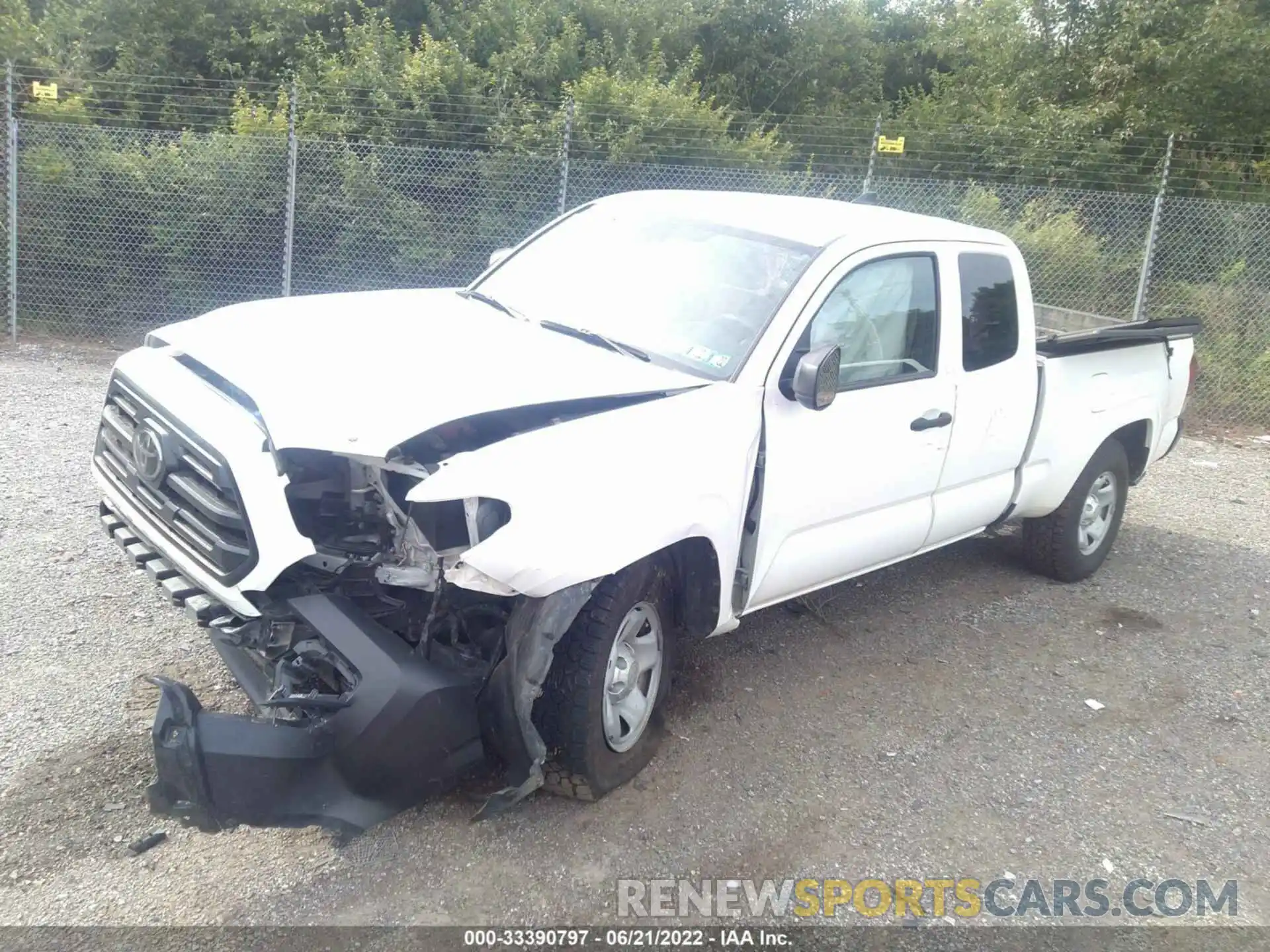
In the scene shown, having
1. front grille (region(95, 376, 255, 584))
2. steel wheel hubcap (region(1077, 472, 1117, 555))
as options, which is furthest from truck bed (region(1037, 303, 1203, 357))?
front grille (region(95, 376, 255, 584))

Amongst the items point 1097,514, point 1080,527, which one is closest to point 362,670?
point 1080,527

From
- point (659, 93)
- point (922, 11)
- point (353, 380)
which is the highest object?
point (922, 11)

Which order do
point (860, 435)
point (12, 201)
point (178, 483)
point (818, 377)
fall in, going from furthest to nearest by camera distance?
1. point (12, 201)
2. point (860, 435)
3. point (818, 377)
4. point (178, 483)

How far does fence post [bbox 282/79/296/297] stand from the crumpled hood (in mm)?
6238

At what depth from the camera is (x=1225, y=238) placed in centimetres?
1130

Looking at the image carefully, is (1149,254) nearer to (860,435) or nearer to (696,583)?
(860,435)

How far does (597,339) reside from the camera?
4.23 metres

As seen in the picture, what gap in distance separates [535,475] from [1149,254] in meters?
9.84

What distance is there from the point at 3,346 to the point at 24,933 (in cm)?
896

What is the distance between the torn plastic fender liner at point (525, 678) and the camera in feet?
11.0

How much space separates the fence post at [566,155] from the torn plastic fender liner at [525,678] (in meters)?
7.77

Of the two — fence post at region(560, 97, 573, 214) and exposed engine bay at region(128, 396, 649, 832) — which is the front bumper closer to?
exposed engine bay at region(128, 396, 649, 832)

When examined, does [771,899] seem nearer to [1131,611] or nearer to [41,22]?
[1131,611]

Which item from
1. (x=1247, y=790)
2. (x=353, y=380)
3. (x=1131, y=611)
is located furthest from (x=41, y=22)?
(x=1247, y=790)
